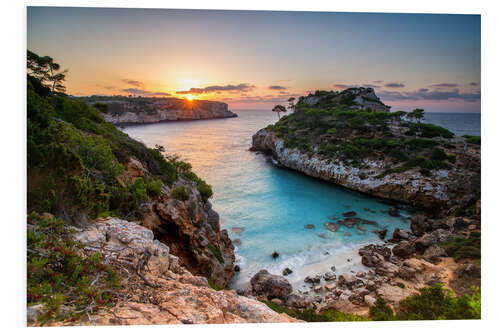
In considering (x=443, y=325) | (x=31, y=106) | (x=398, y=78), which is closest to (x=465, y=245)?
(x=443, y=325)

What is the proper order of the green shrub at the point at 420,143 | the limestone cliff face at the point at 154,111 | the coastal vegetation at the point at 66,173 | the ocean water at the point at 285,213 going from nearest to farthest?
the coastal vegetation at the point at 66,173
the ocean water at the point at 285,213
the green shrub at the point at 420,143
the limestone cliff face at the point at 154,111

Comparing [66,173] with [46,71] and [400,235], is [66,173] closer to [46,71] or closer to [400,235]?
[46,71]

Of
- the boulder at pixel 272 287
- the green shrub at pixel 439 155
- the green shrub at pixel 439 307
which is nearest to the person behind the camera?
the green shrub at pixel 439 307

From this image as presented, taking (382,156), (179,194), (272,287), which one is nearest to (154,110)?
(382,156)

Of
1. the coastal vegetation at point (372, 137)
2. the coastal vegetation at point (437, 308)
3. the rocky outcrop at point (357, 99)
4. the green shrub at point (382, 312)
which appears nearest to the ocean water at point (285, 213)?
the coastal vegetation at point (372, 137)

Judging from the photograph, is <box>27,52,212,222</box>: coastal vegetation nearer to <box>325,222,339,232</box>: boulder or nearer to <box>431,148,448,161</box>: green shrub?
<box>325,222,339,232</box>: boulder

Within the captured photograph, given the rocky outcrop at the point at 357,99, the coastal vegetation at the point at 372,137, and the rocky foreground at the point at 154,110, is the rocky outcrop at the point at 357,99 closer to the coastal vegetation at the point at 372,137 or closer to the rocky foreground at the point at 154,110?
the coastal vegetation at the point at 372,137
